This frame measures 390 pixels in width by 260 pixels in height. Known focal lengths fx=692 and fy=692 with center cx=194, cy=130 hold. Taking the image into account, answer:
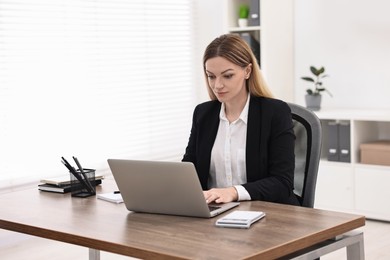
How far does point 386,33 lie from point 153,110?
1.94 metres

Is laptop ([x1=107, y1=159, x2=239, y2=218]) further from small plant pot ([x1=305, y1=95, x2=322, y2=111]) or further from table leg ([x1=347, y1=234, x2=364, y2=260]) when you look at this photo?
small plant pot ([x1=305, y1=95, x2=322, y2=111])

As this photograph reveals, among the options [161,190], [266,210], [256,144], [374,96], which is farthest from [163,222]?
[374,96]

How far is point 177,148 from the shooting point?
6.01 metres

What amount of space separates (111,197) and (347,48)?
11.2 feet

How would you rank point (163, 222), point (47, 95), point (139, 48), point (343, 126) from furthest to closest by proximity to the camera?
point (139, 48) → point (343, 126) → point (47, 95) → point (163, 222)

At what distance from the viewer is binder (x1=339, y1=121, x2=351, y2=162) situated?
5180 mm

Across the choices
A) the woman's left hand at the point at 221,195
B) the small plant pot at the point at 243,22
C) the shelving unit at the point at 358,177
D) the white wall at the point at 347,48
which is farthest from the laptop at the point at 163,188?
the small plant pot at the point at 243,22

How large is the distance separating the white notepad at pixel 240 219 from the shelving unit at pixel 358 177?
2.91 meters

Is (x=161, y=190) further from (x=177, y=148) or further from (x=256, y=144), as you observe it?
(x=177, y=148)

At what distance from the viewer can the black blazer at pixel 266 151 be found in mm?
2660

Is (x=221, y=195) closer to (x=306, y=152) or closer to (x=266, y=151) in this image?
(x=266, y=151)

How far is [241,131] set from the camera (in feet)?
9.45

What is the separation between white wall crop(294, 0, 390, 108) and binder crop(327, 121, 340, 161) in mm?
419

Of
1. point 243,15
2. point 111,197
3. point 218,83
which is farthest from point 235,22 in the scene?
point 111,197
